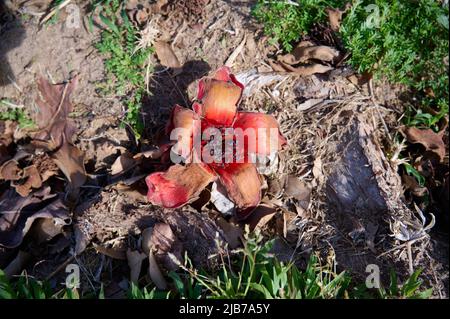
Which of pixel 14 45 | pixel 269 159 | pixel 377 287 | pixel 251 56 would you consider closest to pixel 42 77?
pixel 14 45

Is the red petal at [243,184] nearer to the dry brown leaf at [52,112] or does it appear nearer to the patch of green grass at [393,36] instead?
the patch of green grass at [393,36]

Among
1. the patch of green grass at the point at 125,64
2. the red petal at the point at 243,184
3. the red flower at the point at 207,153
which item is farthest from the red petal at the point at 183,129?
the patch of green grass at the point at 125,64

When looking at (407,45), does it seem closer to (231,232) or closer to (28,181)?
(231,232)

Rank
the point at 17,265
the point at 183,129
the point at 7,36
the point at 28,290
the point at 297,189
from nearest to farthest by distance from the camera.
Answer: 1. the point at 28,290
2. the point at 183,129
3. the point at 17,265
4. the point at 297,189
5. the point at 7,36

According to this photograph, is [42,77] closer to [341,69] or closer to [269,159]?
[269,159]

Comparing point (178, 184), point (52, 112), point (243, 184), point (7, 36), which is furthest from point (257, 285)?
point (7, 36)

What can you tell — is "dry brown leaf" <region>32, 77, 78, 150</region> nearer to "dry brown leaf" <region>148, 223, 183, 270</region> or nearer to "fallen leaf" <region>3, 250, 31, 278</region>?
"fallen leaf" <region>3, 250, 31, 278</region>
